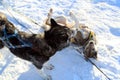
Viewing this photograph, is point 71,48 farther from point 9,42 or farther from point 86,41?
point 9,42

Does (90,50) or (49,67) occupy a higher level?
(90,50)

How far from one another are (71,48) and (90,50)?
0.35 meters

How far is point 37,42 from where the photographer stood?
13.9 ft

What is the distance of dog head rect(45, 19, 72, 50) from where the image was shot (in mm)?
4074

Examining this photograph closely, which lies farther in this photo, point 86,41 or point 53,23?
point 86,41

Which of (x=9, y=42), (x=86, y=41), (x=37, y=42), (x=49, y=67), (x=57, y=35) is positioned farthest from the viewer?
(x=86, y=41)

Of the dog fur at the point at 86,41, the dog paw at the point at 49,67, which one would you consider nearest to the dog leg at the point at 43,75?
the dog paw at the point at 49,67

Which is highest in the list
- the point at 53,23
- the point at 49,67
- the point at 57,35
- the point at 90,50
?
the point at 53,23

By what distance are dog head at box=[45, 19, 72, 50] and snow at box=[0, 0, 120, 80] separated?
620 mm

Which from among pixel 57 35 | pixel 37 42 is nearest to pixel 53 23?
pixel 57 35

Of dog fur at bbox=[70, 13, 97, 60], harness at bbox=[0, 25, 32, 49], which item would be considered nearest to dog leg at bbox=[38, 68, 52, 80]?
harness at bbox=[0, 25, 32, 49]

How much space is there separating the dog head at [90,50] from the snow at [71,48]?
9 cm

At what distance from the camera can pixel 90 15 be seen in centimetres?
614

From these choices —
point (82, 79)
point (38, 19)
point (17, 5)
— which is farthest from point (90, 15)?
point (82, 79)
